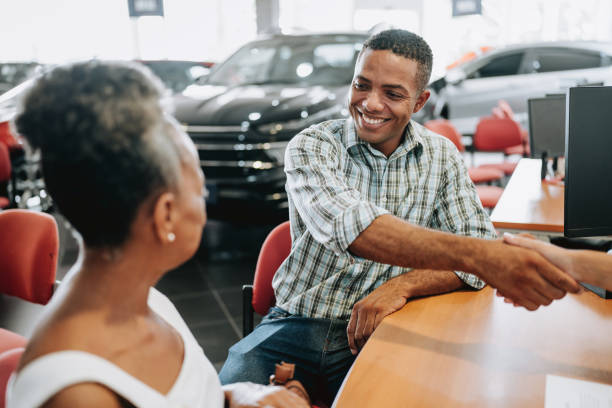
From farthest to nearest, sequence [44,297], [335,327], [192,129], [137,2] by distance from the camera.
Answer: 1. [137,2]
2. [192,129]
3. [44,297]
4. [335,327]

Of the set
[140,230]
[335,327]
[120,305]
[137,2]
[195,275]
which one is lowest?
[195,275]

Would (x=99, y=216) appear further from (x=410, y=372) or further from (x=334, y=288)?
(x=334, y=288)

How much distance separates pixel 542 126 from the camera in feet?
10.7

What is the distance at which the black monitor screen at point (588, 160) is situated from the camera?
1461 mm

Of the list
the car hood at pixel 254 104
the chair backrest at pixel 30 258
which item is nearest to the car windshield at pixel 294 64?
the car hood at pixel 254 104

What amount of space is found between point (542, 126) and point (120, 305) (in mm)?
3192

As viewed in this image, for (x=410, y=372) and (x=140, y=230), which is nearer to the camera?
(x=140, y=230)

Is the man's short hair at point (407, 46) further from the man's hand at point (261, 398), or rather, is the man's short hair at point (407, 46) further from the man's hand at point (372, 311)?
the man's hand at point (261, 398)

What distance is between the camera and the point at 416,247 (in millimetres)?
1270

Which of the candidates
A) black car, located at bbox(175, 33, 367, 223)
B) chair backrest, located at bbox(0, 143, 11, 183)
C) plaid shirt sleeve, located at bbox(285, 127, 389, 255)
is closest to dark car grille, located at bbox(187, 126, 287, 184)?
black car, located at bbox(175, 33, 367, 223)

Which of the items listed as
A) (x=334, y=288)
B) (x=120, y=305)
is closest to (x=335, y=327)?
(x=334, y=288)

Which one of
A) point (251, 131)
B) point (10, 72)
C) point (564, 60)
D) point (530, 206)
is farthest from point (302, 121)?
point (564, 60)

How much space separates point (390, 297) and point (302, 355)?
13.8 inches

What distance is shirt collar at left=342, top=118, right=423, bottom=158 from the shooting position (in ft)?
5.80
